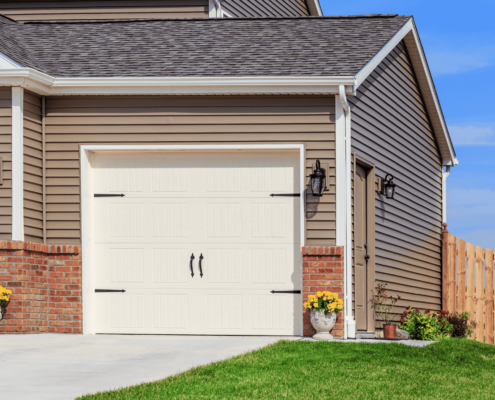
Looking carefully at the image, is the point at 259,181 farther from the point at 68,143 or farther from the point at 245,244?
the point at 68,143

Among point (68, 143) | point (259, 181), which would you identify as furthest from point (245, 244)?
point (68, 143)

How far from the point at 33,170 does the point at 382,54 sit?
17.2ft

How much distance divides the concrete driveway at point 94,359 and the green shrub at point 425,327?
9.13 feet

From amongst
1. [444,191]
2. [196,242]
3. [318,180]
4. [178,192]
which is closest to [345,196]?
[318,180]

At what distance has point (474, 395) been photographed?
6125 mm

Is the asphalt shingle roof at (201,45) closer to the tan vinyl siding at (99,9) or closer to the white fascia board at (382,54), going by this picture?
the white fascia board at (382,54)

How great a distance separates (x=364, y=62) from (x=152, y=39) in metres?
3.50

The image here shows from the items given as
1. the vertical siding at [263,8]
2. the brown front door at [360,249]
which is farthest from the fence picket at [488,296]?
the vertical siding at [263,8]

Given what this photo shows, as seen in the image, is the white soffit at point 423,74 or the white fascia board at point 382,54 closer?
the white fascia board at point 382,54

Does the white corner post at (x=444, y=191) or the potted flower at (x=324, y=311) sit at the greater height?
the white corner post at (x=444, y=191)

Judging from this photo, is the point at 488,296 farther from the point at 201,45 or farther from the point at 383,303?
the point at 201,45

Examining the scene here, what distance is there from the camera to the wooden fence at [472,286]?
13.5 metres

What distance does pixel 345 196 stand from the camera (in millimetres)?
9586

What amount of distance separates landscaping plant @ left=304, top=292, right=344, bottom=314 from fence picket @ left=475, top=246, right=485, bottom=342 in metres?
5.27
